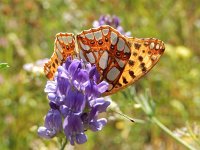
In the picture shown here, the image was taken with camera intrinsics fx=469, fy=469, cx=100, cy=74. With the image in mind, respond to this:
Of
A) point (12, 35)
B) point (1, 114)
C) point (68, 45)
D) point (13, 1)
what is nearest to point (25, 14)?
point (13, 1)

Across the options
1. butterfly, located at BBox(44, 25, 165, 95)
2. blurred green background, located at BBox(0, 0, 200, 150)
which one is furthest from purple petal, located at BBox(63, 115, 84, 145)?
blurred green background, located at BBox(0, 0, 200, 150)

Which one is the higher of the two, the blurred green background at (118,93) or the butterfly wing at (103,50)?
the butterfly wing at (103,50)

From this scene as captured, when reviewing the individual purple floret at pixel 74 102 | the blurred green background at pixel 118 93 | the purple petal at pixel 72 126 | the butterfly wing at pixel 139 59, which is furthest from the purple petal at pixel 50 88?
the blurred green background at pixel 118 93

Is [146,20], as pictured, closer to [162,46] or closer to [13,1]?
[13,1]

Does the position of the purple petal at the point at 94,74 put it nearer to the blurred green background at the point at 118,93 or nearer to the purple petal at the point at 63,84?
the purple petal at the point at 63,84

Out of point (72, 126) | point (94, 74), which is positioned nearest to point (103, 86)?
point (94, 74)

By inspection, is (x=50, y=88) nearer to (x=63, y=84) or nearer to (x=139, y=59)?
(x=63, y=84)

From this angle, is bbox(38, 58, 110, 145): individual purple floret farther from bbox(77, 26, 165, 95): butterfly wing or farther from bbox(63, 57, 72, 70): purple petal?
bbox(77, 26, 165, 95): butterfly wing
